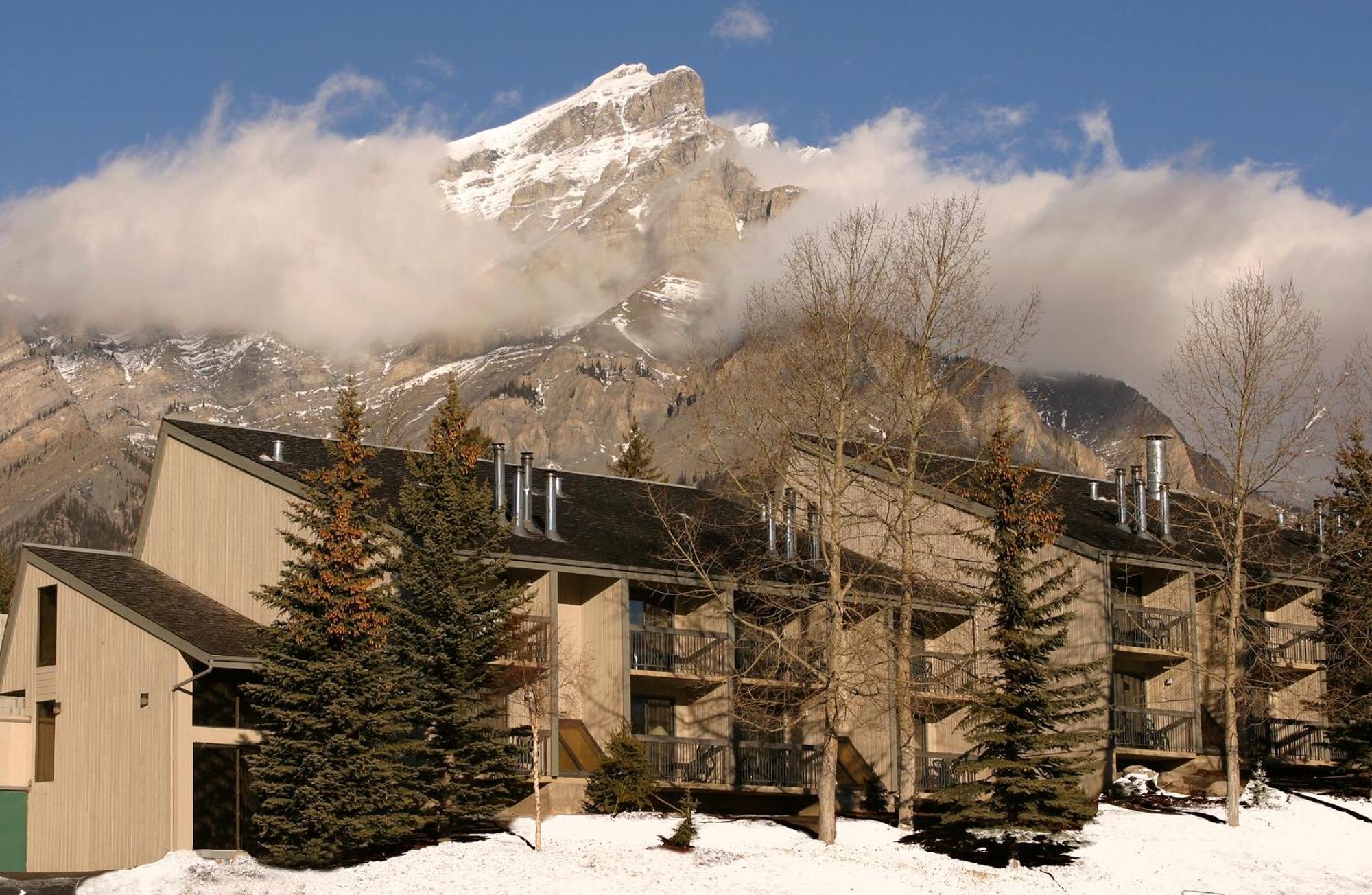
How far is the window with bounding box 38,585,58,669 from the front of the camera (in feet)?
123

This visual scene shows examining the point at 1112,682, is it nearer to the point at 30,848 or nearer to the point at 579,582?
the point at 579,582

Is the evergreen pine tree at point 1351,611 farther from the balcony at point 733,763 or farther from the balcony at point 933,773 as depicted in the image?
the balcony at point 733,763

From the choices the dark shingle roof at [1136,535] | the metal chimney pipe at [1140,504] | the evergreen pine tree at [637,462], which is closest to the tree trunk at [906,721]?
the dark shingle roof at [1136,535]

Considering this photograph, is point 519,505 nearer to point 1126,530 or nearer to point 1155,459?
point 1126,530

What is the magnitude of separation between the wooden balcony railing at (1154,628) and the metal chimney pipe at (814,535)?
24.7 feet

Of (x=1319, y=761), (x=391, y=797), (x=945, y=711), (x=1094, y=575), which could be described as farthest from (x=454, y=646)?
(x=1319, y=761)

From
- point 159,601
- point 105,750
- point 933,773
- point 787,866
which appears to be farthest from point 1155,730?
point 105,750

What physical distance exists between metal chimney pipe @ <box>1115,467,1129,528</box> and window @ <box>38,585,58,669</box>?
1083 inches

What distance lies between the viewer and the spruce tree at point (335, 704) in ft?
98.2

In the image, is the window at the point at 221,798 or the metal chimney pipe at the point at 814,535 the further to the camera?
the metal chimney pipe at the point at 814,535

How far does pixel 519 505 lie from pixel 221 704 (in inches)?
351

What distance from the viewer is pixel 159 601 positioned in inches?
1458

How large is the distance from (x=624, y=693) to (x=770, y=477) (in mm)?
6182

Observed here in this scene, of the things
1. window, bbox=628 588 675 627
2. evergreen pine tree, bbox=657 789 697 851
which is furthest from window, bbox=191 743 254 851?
window, bbox=628 588 675 627
